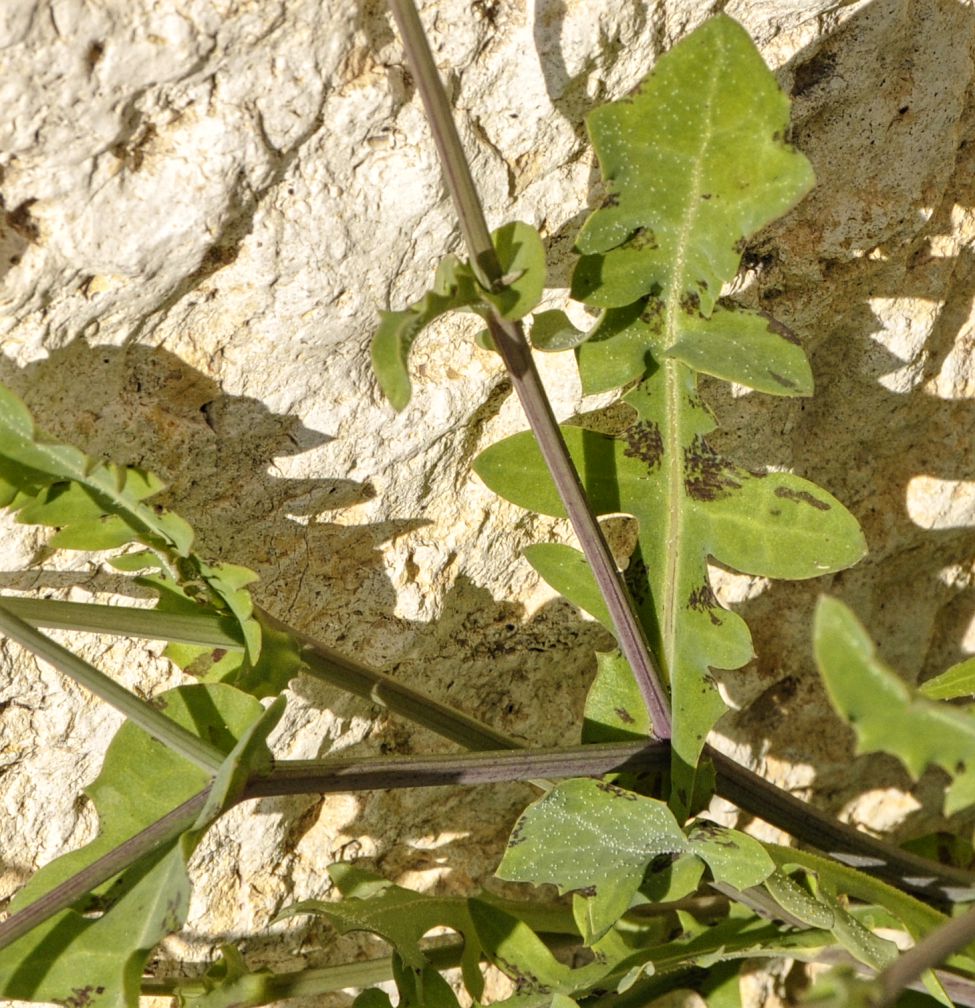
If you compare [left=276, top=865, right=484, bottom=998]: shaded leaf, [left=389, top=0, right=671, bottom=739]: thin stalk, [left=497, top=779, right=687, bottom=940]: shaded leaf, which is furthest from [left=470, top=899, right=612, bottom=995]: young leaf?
[left=389, top=0, right=671, bottom=739]: thin stalk

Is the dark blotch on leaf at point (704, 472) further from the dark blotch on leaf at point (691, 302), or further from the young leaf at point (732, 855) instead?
the young leaf at point (732, 855)

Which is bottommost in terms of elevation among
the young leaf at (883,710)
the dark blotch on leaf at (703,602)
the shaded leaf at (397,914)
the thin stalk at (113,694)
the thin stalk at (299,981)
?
the thin stalk at (299,981)

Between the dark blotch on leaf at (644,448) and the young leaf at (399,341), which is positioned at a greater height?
the dark blotch on leaf at (644,448)

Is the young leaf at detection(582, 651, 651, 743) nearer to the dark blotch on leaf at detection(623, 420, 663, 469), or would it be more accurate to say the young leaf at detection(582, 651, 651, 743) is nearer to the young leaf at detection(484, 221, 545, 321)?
the dark blotch on leaf at detection(623, 420, 663, 469)

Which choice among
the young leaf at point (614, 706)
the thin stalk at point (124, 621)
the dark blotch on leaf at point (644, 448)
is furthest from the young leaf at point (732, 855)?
the thin stalk at point (124, 621)

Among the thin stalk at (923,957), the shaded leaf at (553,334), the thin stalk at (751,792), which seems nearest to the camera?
the thin stalk at (923,957)

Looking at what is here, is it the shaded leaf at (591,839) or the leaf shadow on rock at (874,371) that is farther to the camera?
the leaf shadow on rock at (874,371)

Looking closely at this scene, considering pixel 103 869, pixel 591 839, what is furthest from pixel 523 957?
pixel 103 869

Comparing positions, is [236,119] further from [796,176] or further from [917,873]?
[917,873]
